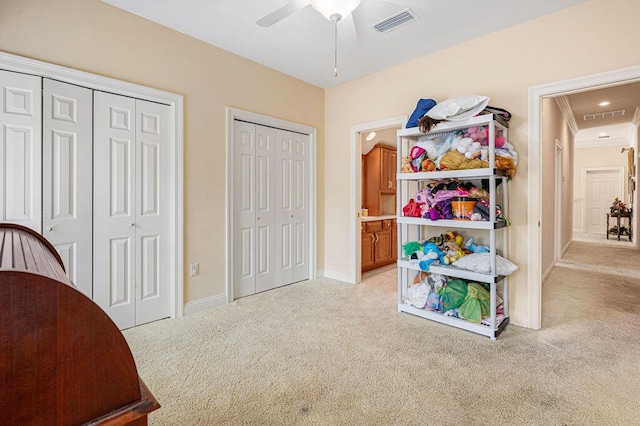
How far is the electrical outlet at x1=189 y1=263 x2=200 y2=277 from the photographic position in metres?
3.03

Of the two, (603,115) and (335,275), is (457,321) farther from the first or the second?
(603,115)

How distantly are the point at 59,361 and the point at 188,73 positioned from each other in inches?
119

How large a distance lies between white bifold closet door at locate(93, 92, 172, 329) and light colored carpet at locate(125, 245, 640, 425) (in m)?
0.30

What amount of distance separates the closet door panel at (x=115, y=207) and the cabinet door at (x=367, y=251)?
293 cm

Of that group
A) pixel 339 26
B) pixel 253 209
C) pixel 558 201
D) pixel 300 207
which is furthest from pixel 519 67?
pixel 558 201

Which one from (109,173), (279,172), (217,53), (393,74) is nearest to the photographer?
(109,173)

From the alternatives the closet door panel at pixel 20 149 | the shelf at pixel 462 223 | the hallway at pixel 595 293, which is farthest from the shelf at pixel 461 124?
the closet door panel at pixel 20 149

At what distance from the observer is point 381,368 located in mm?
2064

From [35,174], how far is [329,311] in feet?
8.73

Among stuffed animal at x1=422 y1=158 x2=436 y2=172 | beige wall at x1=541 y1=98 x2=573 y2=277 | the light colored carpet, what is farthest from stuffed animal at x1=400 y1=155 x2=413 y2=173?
beige wall at x1=541 y1=98 x2=573 y2=277

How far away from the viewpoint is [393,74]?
361 centimetres

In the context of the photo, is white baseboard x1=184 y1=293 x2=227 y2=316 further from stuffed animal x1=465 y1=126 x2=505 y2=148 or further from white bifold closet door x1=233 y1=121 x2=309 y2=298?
stuffed animal x1=465 y1=126 x2=505 y2=148

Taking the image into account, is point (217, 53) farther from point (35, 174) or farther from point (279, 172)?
point (35, 174)

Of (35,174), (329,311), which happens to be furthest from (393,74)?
(35,174)
